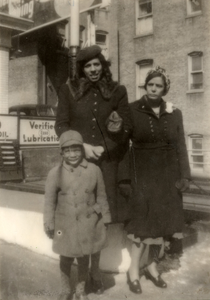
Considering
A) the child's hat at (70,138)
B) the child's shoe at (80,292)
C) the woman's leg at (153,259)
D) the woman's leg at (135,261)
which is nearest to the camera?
the child's hat at (70,138)

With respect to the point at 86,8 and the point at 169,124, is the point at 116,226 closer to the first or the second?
the point at 169,124

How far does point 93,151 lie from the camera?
2732 millimetres

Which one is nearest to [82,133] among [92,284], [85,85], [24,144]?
[85,85]

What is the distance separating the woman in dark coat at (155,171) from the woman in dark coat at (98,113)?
18cm

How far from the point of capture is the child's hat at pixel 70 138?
2637mm

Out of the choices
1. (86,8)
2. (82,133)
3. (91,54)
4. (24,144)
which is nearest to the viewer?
(91,54)

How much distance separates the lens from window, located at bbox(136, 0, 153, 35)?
15.6 metres

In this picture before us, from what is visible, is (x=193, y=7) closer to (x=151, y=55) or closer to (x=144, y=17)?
(x=144, y=17)

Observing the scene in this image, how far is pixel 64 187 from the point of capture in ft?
8.83

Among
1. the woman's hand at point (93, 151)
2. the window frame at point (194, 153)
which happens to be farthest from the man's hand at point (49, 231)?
the window frame at point (194, 153)

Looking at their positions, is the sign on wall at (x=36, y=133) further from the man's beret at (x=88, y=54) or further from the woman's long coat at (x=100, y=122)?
the man's beret at (x=88, y=54)

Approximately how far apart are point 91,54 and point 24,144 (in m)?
3.37

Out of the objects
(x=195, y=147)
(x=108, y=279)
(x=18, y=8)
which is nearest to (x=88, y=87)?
(x=108, y=279)

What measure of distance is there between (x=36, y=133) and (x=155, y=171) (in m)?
3.40
